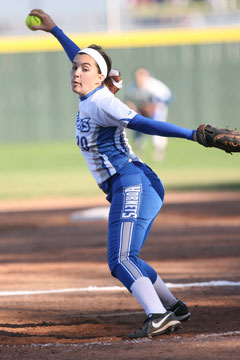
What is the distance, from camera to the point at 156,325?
404cm

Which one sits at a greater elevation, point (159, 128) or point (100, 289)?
point (159, 128)

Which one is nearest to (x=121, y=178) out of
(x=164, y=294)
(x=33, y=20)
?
(x=164, y=294)

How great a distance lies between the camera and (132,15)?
30266mm

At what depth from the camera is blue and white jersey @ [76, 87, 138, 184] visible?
167 inches

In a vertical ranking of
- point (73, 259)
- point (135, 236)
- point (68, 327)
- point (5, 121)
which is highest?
point (135, 236)

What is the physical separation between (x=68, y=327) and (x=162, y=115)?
14.6 meters

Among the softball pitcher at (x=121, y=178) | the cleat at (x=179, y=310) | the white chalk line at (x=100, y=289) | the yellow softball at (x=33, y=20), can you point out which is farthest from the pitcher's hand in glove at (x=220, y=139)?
the white chalk line at (x=100, y=289)

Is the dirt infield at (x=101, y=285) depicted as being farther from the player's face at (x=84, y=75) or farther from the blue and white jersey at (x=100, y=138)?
the player's face at (x=84, y=75)

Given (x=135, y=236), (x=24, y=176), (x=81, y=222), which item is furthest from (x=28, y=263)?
(x=24, y=176)

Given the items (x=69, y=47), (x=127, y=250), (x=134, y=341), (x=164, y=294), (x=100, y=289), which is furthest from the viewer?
(x=100, y=289)

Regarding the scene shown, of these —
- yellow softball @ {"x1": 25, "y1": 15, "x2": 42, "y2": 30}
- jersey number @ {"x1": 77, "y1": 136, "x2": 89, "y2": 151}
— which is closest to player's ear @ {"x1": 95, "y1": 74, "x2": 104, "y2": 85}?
jersey number @ {"x1": 77, "y1": 136, "x2": 89, "y2": 151}

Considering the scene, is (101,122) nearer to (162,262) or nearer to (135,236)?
(135,236)

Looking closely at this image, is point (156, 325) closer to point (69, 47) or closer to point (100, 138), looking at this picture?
point (100, 138)

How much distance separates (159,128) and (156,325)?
1.10 meters
